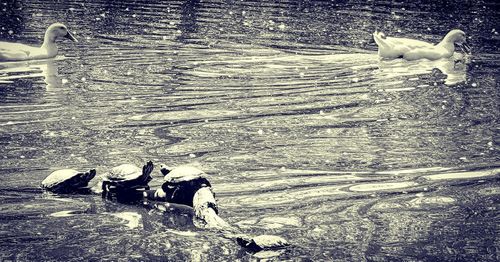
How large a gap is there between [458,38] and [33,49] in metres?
Answer: 8.40

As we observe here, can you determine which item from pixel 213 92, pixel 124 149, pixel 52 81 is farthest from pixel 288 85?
pixel 124 149

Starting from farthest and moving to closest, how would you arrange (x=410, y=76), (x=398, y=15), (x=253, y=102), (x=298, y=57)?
1. (x=398, y=15)
2. (x=298, y=57)
3. (x=410, y=76)
4. (x=253, y=102)

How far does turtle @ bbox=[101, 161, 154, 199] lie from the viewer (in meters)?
9.99

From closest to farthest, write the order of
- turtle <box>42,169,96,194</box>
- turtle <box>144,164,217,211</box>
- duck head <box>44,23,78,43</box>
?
1. turtle <box>144,164,217,211</box>
2. turtle <box>42,169,96,194</box>
3. duck head <box>44,23,78,43</box>

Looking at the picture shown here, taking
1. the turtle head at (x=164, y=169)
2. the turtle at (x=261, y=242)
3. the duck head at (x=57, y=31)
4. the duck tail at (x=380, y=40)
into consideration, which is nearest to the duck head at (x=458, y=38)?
the duck tail at (x=380, y=40)

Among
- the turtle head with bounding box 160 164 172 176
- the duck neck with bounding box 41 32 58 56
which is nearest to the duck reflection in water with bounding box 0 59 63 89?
the duck neck with bounding box 41 32 58 56

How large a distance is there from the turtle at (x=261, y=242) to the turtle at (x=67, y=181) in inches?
88.5

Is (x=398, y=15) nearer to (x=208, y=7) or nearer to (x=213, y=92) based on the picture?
(x=208, y=7)

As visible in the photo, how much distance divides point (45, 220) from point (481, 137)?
6.02 metres

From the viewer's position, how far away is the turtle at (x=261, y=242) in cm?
852

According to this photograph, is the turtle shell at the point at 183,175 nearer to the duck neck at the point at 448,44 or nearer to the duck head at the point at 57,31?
the duck head at the point at 57,31

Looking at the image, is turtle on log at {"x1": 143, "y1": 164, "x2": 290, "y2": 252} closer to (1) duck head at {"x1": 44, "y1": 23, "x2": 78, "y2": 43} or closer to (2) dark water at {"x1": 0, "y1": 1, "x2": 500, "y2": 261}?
(2) dark water at {"x1": 0, "y1": 1, "x2": 500, "y2": 261}

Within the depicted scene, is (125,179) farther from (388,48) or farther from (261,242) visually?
(388,48)

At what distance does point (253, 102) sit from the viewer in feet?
49.6
